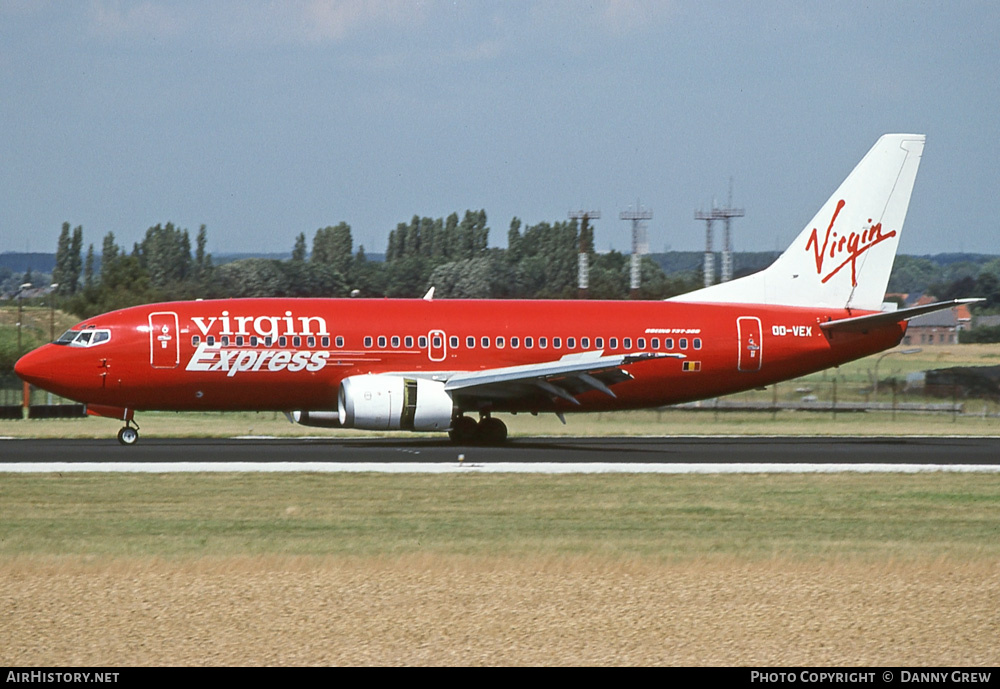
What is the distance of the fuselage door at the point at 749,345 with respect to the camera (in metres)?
40.4

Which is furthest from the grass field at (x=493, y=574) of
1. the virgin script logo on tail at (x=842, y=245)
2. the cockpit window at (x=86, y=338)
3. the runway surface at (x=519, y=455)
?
the virgin script logo on tail at (x=842, y=245)

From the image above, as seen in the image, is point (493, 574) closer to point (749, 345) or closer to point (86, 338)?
point (86, 338)

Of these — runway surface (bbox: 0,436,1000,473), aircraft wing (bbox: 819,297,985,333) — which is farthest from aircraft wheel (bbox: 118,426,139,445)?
aircraft wing (bbox: 819,297,985,333)

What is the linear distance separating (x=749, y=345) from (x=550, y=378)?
705 cm

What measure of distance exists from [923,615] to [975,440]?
30.2m

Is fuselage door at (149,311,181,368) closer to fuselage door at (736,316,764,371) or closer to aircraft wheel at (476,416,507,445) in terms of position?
aircraft wheel at (476,416,507,445)

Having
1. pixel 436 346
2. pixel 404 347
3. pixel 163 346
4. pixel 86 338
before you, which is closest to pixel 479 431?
pixel 436 346

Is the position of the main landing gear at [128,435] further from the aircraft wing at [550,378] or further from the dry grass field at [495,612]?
the dry grass field at [495,612]

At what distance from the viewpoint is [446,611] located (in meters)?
13.6

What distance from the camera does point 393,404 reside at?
35.5 metres

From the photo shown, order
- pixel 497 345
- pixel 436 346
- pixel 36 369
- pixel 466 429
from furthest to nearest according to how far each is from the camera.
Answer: pixel 466 429, pixel 497 345, pixel 436 346, pixel 36 369

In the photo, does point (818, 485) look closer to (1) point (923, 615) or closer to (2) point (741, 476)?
(2) point (741, 476)

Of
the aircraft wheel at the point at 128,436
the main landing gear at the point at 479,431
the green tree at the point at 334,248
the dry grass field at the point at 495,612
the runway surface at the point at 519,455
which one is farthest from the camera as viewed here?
the green tree at the point at 334,248
